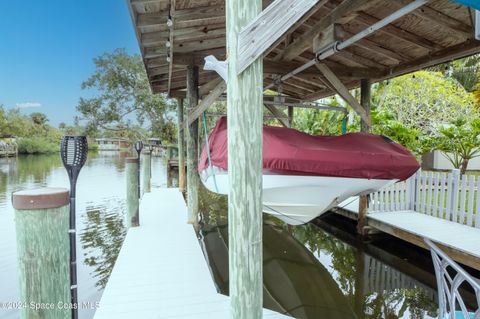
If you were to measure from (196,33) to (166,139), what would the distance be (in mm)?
19389

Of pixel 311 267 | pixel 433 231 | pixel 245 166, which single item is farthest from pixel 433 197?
pixel 245 166

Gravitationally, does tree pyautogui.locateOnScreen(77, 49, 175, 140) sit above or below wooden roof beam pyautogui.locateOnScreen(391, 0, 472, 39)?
above

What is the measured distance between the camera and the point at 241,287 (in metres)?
1.48

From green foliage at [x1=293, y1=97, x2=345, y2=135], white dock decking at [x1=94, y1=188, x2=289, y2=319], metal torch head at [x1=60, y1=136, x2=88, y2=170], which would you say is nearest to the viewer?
metal torch head at [x1=60, y1=136, x2=88, y2=170]

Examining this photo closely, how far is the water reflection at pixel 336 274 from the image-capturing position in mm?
3326

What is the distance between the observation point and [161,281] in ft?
9.43

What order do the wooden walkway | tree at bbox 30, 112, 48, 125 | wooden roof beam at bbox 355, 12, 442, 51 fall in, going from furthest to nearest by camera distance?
1. tree at bbox 30, 112, 48, 125
2. wooden roof beam at bbox 355, 12, 442, 51
3. the wooden walkway

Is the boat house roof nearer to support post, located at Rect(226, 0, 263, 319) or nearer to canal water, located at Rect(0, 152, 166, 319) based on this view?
support post, located at Rect(226, 0, 263, 319)

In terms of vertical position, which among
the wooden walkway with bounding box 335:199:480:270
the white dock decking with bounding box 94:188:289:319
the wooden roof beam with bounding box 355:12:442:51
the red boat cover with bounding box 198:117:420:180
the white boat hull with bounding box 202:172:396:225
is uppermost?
the wooden roof beam with bounding box 355:12:442:51

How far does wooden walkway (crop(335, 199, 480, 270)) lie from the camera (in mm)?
3565

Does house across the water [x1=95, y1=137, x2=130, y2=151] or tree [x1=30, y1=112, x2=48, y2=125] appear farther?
tree [x1=30, y1=112, x2=48, y2=125]

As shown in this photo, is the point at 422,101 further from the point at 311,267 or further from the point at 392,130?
the point at 311,267

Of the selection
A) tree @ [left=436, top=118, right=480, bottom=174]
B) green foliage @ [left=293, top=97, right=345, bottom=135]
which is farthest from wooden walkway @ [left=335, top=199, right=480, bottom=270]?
green foliage @ [left=293, top=97, right=345, bottom=135]

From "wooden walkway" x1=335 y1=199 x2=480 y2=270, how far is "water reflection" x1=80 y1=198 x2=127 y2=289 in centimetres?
374
